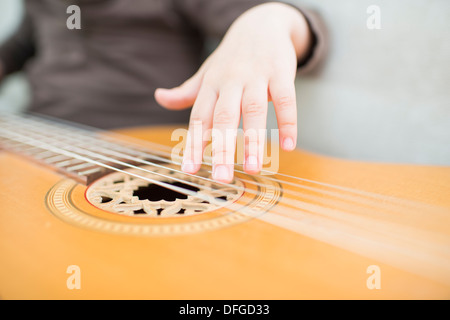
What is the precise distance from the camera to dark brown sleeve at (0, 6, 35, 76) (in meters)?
1.27

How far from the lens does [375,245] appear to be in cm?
36

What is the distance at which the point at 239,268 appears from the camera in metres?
0.34

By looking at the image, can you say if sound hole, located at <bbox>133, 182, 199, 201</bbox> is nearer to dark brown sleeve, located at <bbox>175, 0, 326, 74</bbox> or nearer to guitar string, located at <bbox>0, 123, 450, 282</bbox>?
guitar string, located at <bbox>0, 123, 450, 282</bbox>

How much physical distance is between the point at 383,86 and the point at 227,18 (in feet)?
1.22

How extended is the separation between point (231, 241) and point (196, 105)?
250 mm

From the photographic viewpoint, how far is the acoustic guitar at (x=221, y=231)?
318mm

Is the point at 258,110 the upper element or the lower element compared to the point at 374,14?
lower

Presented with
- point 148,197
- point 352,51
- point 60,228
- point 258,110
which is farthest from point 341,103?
point 60,228

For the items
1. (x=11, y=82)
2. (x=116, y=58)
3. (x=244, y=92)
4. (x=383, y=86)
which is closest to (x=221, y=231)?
(x=244, y=92)

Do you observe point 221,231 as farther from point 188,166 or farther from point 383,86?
point 383,86

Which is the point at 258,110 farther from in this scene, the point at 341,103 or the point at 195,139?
the point at 341,103

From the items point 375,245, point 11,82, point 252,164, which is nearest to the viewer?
point 375,245
